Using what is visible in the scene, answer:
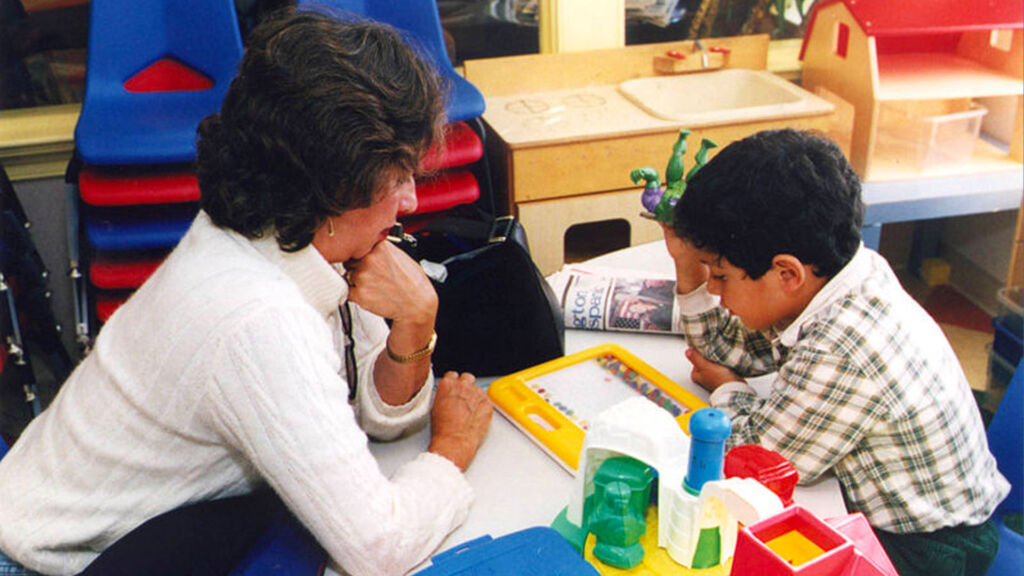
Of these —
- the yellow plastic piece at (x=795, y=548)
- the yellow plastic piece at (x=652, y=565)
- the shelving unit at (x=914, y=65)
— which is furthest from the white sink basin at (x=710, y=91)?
the yellow plastic piece at (x=795, y=548)

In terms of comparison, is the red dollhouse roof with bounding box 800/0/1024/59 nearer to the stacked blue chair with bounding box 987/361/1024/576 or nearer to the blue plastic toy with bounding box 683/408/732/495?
the stacked blue chair with bounding box 987/361/1024/576

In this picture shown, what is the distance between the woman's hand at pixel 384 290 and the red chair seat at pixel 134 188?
0.88 m

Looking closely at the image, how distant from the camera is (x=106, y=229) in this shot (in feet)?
6.61

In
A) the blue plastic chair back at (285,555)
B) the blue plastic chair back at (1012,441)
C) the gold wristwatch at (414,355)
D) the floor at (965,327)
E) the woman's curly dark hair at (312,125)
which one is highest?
the woman's curly dark hair at (312,125)

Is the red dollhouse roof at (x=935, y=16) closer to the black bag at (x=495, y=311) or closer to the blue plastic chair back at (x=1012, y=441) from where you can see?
the blue plastic chair back at (x=1012, y=441)

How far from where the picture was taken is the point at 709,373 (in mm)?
1341

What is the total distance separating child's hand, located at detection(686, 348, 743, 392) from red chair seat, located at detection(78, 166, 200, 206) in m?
1.18

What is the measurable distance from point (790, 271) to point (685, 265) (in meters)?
0.23

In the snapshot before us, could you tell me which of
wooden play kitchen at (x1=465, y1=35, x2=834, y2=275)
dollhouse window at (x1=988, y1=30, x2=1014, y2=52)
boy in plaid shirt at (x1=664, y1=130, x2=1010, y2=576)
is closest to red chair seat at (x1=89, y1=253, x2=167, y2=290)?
wooden play kitchen at (x1=465, y1=35, x2=834, y2=275)

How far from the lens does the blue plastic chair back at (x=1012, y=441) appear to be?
1330 mm

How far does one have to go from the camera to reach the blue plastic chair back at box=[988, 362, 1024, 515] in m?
1.33

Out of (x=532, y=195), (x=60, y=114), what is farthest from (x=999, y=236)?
(x=60, y=114)

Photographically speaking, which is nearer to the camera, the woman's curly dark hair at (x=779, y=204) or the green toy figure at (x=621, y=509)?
the green toy figure at (x=621, y=509)

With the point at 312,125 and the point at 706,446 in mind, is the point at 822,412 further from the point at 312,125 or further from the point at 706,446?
the point at 312,125
